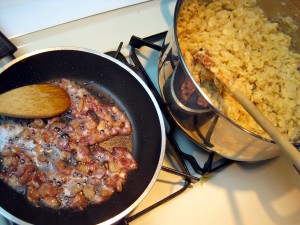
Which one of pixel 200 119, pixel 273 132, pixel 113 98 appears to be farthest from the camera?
pixel 113 98

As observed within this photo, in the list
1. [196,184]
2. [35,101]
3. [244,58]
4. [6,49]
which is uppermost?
[244,58]

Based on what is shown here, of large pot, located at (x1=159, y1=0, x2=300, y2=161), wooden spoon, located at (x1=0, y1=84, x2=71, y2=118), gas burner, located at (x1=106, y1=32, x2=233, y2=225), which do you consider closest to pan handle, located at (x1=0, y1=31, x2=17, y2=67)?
wooden spoon, located at (x1=0, y1=84, x2=71, y2=118)

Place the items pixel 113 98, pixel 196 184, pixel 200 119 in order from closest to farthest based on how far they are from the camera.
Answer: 1. pixel 200 119
2. pixel 196 184
3. pixel 113 98

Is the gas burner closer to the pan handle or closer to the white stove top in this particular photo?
the white stove top

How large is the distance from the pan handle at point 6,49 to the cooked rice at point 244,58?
0.50 meters

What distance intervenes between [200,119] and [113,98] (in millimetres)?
341

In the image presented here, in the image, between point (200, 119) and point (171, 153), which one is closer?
point (200, 119)

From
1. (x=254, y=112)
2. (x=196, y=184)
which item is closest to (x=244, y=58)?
(x=254, y=112)

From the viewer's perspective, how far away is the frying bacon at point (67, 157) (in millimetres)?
817

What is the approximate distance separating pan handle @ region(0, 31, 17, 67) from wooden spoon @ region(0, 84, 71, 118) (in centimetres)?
14

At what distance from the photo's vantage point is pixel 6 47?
890 millimetres

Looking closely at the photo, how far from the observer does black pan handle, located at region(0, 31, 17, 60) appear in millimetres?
883

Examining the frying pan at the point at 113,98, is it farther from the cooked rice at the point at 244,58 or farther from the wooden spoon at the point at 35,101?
the cooked rice at the point at 244,58

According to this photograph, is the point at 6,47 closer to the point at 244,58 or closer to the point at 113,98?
the point at 113,98
